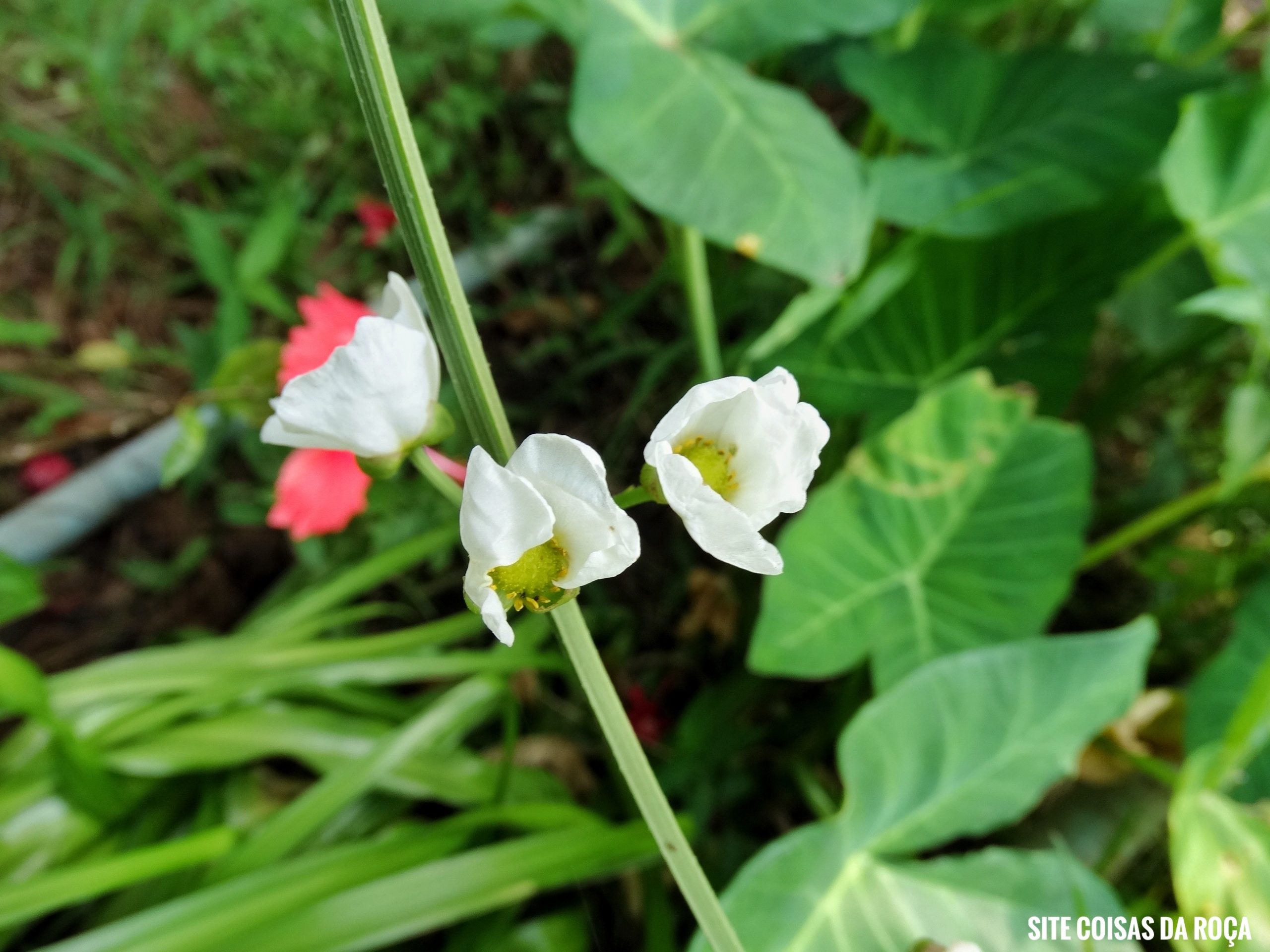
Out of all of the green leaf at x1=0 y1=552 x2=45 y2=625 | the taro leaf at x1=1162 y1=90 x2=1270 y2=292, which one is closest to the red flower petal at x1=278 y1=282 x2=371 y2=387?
the green leaf at x1=0 y1=552 x2=45 y2=625

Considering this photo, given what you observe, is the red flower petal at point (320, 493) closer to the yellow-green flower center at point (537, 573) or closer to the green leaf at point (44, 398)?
the yellow-green flower center at point (537, 573)

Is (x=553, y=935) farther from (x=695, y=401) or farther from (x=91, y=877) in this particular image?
(x=695, y=401)

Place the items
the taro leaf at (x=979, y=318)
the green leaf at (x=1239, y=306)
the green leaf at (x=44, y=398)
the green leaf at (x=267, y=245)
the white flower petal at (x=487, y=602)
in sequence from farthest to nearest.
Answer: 1. the green leaf at (x=44, y=398)
2. the green leaf at (x=267, y=245)
3. the taro leaf at (x=979, y=318)
4. the green leaf at (x=1239, y=306)
5. the white flower petal at (x=487, y=602)

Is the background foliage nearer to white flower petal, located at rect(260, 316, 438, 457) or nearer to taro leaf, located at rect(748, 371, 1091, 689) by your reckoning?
taro leaf, located at rect(748, 371, 1091, 689)

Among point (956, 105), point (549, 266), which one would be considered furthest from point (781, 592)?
point (549, 266)

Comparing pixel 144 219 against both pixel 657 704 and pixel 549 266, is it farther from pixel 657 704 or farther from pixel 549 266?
pixel 657 704

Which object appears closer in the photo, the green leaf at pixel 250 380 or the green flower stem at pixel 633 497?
the green flower stem at pixel 633 497

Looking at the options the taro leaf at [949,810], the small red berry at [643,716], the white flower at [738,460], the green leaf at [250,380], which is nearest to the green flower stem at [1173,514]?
the taro leaf at [949,810]
